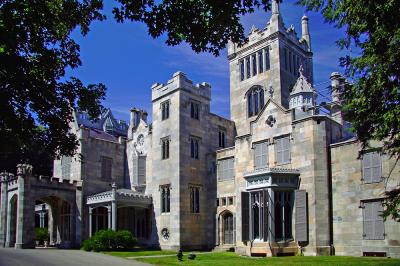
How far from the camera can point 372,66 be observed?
54.4 feet

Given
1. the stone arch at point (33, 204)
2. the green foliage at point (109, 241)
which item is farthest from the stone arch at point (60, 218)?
the green foliage at point (109, 241)

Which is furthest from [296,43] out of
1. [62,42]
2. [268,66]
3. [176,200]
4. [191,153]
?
[62,42]

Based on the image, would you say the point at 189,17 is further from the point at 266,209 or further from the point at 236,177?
the point at 236,177

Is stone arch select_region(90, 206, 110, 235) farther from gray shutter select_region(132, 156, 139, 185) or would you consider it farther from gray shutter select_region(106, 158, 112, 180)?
gray shutter select_region(132, 156, 139, 185)

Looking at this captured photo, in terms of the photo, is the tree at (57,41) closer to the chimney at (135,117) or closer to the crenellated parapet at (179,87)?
the crenellated parapet at (179,87)

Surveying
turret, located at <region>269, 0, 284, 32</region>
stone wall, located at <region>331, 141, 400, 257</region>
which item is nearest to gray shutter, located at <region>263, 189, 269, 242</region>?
stone wall, located at <region>331, 141, 400, 257</region>

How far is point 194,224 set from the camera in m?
38.6

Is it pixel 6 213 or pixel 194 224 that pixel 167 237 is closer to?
pixel 194 224

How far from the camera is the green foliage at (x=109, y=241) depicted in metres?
35.3

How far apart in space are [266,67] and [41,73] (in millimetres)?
36139


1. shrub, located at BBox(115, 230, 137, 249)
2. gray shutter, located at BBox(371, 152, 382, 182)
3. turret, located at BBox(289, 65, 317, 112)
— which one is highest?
turret, located at BBox(289, 65, 317, 112)

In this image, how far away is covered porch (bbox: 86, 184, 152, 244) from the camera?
132ft

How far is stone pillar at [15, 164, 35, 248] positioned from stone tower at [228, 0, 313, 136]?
807 inches

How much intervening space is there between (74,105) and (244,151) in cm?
2189
